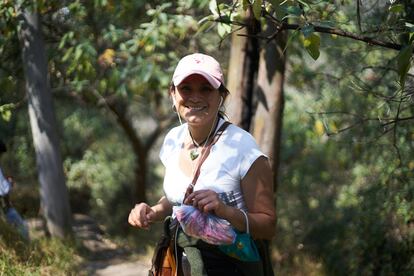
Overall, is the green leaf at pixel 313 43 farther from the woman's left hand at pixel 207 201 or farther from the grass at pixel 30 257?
the grass at pixel 30 257

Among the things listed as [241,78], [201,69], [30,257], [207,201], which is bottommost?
[30,257]

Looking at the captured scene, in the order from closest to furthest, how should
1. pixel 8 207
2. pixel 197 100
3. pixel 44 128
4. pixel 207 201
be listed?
pixel 207 201 < pixel 197 100 < pixel 8 207 < pixel 44 128

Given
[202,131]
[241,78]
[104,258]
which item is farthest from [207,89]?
[104,258]

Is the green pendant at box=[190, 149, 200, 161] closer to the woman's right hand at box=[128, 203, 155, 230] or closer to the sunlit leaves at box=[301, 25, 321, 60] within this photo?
the woman's right hand at box=[128, 203, 155, 230]

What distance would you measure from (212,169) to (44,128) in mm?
5436

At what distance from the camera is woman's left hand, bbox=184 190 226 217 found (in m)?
2.54

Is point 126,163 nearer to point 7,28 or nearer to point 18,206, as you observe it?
point 18,206

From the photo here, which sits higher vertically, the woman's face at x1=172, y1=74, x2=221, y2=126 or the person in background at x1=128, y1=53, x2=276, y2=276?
the woman's face at x1=172, y1=74, x2=221, y2=126

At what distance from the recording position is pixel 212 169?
2.75 meters

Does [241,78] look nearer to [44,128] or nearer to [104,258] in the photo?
[44,128]

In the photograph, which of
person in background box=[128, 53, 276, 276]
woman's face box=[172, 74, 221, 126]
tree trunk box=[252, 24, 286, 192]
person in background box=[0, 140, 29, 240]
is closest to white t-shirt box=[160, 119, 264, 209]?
person in background box=[128, 53, 276, 276]

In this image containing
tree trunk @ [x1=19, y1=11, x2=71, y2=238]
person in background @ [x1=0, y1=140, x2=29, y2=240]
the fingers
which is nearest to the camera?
the fingers

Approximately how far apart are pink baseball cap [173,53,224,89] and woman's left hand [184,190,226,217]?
20.6 inches

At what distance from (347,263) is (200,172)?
5.31 meters
